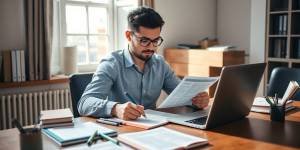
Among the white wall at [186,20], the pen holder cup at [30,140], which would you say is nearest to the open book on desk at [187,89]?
the pen holder cup at [30,140]

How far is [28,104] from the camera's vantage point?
2891mm

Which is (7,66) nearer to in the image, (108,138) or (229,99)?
(108,138)

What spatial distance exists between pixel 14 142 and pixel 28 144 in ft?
0.80

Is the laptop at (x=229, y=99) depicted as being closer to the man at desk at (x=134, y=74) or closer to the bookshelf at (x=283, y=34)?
the man at desk at (x=134, y=74)

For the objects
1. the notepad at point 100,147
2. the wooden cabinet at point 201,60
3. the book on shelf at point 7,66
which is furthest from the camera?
the wooden cabinet at point 201,60

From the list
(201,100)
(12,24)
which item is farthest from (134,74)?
(12,24)

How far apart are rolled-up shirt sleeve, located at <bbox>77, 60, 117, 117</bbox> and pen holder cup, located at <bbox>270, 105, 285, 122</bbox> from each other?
0.72 metres

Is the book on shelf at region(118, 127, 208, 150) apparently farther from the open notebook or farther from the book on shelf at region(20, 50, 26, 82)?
the book on shelf at region(20, 50, 26, 82)

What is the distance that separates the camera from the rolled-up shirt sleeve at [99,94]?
4.80ft

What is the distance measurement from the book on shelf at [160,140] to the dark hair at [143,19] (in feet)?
2.22

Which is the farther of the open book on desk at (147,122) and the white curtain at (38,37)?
the white curtain at (38,37)

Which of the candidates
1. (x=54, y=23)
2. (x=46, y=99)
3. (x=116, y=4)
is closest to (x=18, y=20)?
(x=54, y=23)

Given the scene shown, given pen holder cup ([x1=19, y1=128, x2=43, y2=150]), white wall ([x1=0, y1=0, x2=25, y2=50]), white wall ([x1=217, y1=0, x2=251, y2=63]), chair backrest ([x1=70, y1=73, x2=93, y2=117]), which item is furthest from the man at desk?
white wall ([x1=217, y1=0, x2=251, y2=63])

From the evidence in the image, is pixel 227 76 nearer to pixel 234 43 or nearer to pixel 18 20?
pixel 18 20
